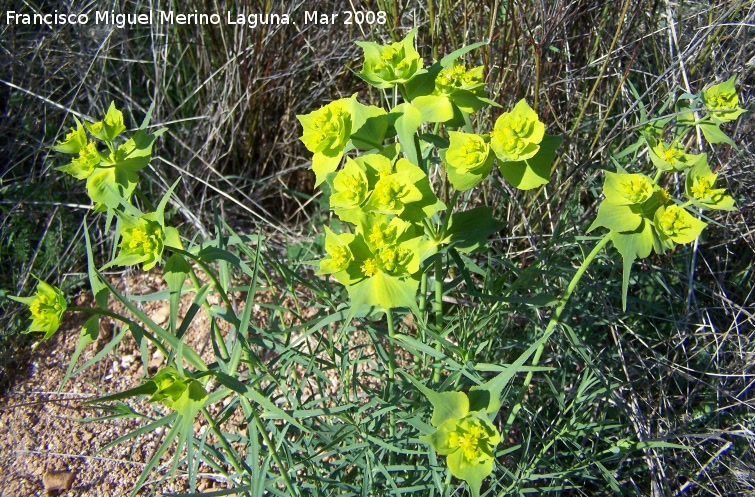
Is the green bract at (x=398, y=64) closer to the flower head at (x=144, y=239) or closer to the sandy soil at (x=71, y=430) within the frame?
the flower head at (x=144, y=239)

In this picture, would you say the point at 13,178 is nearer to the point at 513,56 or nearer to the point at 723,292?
the point at 513,56

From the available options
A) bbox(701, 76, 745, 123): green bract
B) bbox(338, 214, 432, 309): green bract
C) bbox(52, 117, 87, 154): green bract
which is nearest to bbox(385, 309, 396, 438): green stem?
bbox(338, 214, 432, 309): green bract

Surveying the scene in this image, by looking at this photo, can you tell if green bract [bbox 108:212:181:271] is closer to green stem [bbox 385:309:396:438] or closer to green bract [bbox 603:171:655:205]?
green stem [bbox 385:309:396:438]

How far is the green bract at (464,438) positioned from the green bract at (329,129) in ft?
1.61

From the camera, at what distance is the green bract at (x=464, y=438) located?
1.12 m

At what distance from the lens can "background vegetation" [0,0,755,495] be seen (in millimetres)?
1774

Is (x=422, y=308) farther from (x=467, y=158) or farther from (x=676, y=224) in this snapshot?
(x=676, y=224)

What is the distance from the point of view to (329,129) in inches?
46.4

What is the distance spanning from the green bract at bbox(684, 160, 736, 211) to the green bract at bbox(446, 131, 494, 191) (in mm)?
416

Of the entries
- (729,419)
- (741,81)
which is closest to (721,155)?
(741,81)

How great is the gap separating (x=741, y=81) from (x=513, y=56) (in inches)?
28.6

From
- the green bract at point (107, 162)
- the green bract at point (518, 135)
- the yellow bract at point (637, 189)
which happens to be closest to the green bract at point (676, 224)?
the yellow bract at point (637, 189)

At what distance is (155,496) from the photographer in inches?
73.7

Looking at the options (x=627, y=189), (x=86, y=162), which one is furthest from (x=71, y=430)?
(x=627, y=189)
